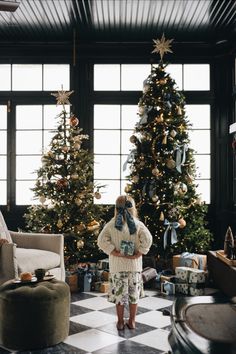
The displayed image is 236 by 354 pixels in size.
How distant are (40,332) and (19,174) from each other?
4050 millimetres

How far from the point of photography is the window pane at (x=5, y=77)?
7.34m

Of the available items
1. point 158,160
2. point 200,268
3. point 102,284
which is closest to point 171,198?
point 158,160

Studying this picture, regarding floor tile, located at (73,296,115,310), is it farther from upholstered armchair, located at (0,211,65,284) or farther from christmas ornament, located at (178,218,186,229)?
christmas ornament, located at (178,218,186,229)

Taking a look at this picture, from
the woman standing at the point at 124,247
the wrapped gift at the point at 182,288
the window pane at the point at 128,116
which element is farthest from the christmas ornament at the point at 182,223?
the window pane at the point at 128,116

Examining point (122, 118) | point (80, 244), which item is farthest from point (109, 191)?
point (80, 244)

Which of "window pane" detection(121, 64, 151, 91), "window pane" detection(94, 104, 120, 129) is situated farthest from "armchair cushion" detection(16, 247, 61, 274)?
"window pane" detection(121, 64, 151, 91)

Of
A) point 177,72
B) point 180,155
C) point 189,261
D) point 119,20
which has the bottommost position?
point 189,261

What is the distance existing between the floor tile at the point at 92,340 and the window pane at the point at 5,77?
463 centimetres

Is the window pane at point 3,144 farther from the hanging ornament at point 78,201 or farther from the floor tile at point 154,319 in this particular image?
the floor tile at point 154,319

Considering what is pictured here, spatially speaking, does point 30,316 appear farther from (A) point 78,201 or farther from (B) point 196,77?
(B) point 196,77

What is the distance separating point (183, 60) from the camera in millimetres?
7312

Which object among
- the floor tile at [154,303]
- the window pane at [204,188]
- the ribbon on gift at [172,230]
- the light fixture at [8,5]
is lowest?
the floor tile at [154,303]

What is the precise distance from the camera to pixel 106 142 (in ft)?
24.2

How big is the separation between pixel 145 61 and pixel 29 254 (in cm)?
396
